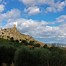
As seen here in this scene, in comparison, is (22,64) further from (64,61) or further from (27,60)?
(64,61)

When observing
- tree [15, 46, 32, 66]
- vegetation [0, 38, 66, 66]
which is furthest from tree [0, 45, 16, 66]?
tree [15, 46, 32, 66]

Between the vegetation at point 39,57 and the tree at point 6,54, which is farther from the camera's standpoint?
the tree at point 6,54

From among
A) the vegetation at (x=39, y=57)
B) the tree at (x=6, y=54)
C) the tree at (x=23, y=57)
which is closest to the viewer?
the vegetation at (x=39, y=57)

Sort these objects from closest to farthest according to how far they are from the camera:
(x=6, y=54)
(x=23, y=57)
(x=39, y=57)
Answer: (x=39, y=57) → (x=23, y=57) → (x=6, y=54)

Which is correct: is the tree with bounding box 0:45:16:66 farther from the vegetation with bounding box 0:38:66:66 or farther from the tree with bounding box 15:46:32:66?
the tree with bounding box 15:46:32:66

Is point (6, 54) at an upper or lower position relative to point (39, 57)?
upper

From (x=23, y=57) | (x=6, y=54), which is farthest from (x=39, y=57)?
(x=6, y=54)

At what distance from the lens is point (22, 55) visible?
28.3 metres

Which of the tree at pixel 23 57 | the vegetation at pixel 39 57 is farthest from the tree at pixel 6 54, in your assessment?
the tree at pixel 23 57

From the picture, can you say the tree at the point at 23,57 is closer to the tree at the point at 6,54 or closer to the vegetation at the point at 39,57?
the vegetation at the point at 39,57

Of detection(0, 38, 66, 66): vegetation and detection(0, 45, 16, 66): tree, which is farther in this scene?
detection(0, 45, 16, 66): tree

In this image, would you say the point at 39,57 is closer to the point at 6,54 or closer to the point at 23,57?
the point at 23,57

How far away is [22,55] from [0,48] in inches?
224

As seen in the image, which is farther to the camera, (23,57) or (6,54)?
(6,54)
